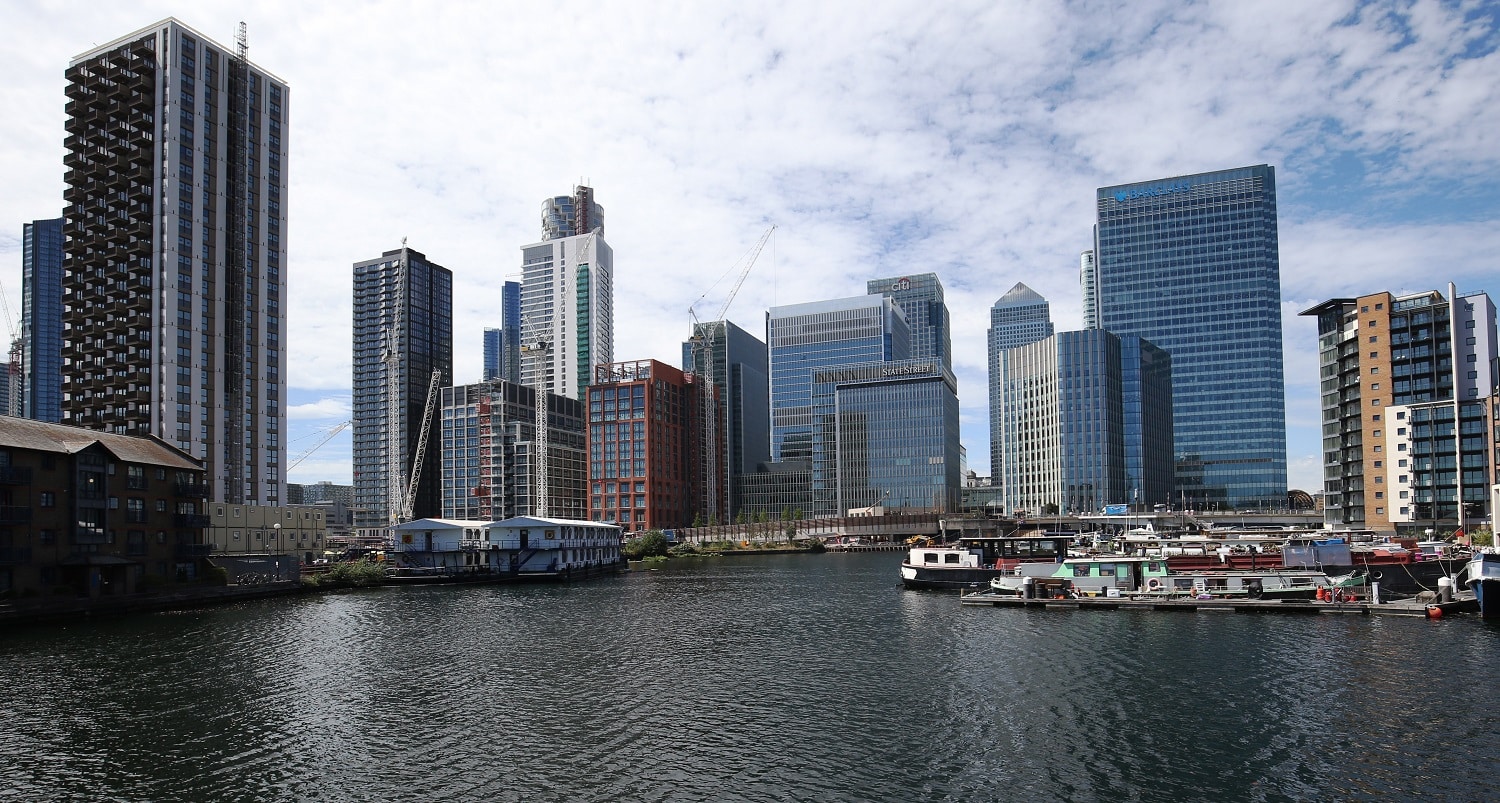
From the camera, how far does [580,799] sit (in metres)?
38.7

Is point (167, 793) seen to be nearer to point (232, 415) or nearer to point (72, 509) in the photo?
point (72, 509)

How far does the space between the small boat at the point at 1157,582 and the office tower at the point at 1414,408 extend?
84.3 m

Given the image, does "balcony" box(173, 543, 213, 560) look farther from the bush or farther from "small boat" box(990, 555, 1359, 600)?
"small boat" box(990, 555, 1359, 600)

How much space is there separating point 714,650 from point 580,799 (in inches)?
1421

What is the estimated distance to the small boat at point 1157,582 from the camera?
305ft

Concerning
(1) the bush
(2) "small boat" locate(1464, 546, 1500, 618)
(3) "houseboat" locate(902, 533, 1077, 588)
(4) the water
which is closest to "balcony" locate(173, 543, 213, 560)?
(1) the bush

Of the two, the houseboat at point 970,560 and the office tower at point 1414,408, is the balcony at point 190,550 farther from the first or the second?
the office tower at point 1414,408

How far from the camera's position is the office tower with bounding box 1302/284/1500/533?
161 meters

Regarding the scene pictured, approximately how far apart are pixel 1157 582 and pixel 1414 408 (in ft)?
346

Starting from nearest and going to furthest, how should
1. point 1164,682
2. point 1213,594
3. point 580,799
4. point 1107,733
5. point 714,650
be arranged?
1. point 580,799
2. point 1107,733
3. point 1164,682
4. point 714,650
5. point 1213,594

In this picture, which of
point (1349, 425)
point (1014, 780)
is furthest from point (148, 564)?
point (1349, 425)

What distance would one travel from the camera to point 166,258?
16838 centimetres

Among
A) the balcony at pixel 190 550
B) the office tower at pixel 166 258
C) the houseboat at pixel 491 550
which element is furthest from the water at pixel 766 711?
the office tower at pixel 166 258

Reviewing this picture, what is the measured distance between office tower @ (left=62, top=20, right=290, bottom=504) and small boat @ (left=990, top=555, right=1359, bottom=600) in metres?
144
